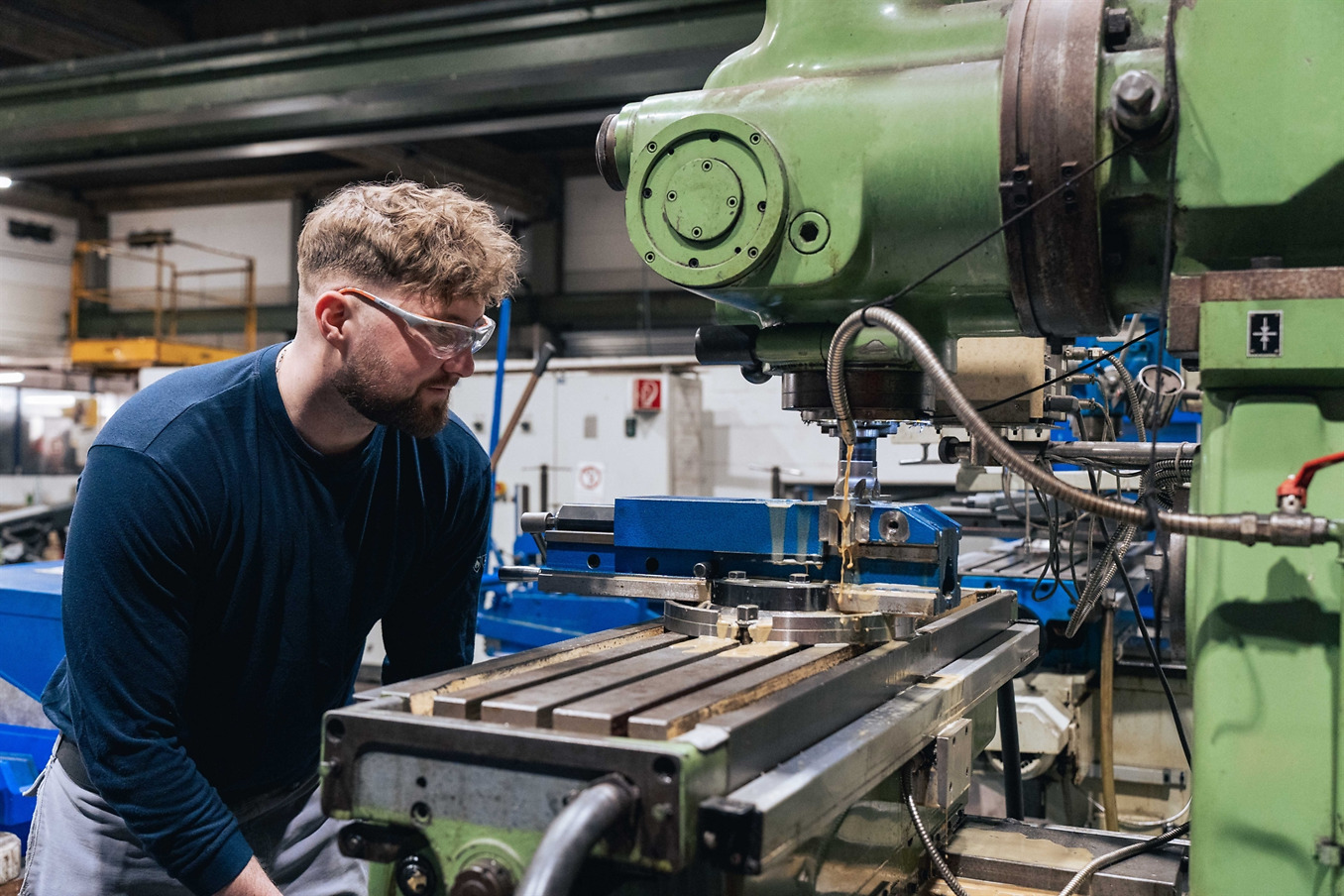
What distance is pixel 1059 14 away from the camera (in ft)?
2.76

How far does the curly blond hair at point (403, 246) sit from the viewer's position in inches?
43.4

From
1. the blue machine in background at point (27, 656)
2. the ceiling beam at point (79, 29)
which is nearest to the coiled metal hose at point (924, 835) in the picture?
the blue machine in background at point (27, 656)

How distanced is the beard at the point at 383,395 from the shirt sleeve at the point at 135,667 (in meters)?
0.20

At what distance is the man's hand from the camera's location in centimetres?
104

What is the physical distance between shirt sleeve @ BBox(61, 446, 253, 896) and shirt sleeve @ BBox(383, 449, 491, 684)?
0.36 meters

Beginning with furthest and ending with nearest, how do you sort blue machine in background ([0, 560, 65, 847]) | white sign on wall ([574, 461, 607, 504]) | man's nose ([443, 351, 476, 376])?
1. white sign on wall ([574, 461, 607, 504])
2. blue machine in background ([0, 560, 65, 847])
3. man's nose ([443, 351, 476, 376])

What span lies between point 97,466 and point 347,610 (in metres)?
0.33

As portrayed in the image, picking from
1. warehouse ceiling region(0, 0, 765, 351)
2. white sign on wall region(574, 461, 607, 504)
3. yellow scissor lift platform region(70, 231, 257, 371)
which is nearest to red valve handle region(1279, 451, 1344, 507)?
warehouse ceiling region(0, 0, 765, 351)

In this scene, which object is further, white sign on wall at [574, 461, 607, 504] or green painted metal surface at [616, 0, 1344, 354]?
white sign on wall at [574, 461, 607, 504]

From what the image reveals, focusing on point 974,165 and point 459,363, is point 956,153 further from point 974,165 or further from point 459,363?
point 459,363

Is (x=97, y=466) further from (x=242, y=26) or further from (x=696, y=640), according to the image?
(x=242, y=26)

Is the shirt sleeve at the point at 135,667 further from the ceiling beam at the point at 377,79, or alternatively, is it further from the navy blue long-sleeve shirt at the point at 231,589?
the ceiling beam at the point at 377,79

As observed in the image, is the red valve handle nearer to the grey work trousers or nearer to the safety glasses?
the safety glasses

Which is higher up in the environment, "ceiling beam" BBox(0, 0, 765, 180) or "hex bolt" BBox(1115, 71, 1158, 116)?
"ceiling beam" BBox(0, 0, 765, 180)
